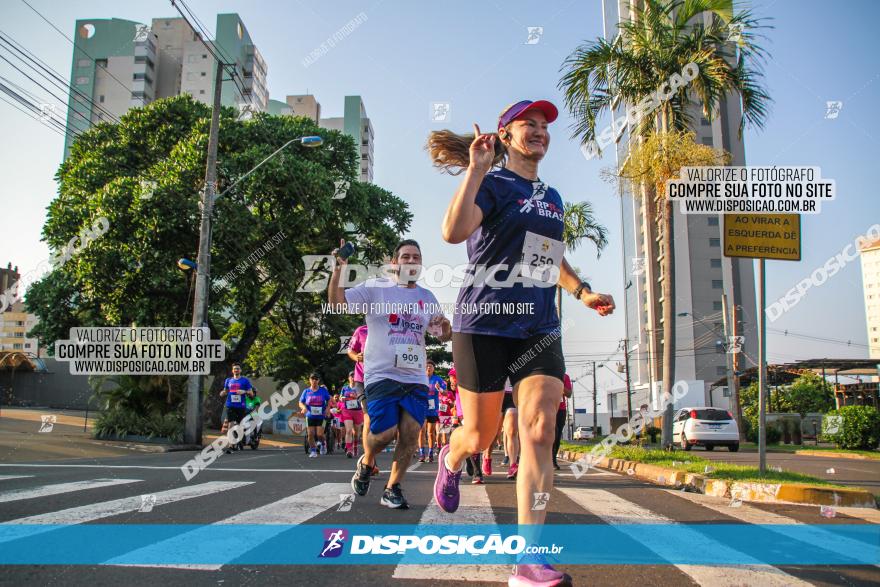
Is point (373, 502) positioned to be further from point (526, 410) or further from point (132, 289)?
point (132, 289)

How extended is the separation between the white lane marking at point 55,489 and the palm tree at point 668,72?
1037 cm

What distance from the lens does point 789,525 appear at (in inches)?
179

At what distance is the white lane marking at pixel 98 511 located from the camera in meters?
3.72

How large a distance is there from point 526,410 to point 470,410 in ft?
1.23

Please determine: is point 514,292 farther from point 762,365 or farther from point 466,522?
point 762,365

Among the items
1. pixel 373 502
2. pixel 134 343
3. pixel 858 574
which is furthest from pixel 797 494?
pixel 134 343

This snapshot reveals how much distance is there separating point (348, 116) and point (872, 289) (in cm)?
9325

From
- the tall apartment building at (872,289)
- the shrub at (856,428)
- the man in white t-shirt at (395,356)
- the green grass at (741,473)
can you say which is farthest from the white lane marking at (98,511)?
the tall apartment building at (872,289)

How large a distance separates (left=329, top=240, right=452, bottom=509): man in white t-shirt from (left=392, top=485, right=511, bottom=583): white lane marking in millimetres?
626

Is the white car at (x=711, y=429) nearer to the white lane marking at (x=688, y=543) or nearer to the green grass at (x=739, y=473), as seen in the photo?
the green grass at (x=739, y=473)

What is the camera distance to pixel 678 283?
67188 millimetres

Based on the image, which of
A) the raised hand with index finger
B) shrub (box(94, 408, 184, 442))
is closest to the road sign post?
the raised hand with index finger

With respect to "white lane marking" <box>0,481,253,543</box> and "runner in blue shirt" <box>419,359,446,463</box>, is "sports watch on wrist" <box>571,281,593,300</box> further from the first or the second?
"runner in blue shirt" <box>419,359,446,463</box>

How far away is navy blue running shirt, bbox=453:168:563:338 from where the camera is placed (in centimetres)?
317
